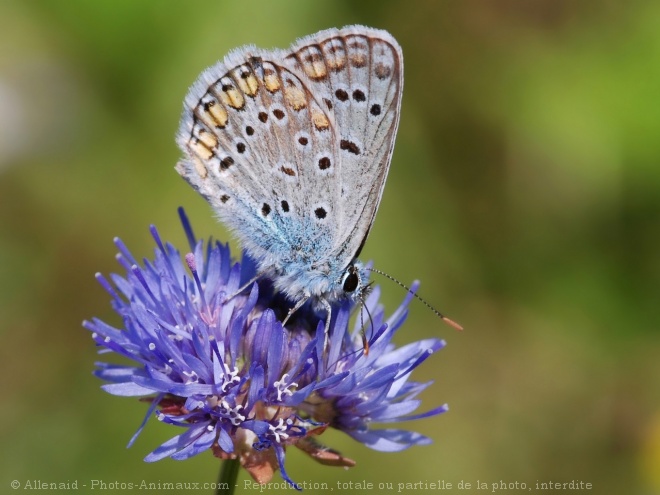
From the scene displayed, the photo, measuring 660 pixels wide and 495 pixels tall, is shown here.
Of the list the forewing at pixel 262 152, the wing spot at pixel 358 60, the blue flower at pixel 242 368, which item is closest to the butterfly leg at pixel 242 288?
the blue flower at pixel 242 368

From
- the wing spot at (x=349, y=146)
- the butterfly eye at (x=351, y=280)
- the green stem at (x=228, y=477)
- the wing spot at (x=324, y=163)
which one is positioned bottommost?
the green stem at (x=228, y=477)

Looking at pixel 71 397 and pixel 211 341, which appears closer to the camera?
pixel 211 341

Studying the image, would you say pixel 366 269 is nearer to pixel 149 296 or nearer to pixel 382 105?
pixel 382 105

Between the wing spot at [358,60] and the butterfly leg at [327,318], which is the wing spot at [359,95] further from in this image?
the butterfly leg at [327,318]

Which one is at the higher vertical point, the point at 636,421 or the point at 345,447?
the point at 636,421

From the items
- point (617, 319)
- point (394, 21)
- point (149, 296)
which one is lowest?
point (149, 296)

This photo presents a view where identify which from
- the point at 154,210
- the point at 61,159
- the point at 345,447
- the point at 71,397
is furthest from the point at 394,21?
the point at 71,397

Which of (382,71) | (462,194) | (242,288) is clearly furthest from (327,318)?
(462,194)
